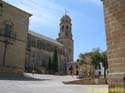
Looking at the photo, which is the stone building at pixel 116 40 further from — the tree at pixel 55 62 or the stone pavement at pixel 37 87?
A: the tree at pixel 55 62

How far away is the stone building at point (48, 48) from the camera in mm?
50688

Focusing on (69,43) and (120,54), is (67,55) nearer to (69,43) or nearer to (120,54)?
(69,43)

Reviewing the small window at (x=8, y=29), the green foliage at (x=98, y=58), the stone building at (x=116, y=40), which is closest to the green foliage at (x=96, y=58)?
the green foliage at (x=98, y=58)

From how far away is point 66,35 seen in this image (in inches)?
2694

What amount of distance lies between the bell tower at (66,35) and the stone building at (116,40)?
62.9 m

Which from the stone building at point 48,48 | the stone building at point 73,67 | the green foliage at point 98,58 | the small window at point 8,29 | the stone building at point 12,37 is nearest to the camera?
the stone building at point 12,37

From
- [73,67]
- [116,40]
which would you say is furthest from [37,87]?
[73,67]

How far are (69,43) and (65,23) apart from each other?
27.0 feet

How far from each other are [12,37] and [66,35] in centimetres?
4065

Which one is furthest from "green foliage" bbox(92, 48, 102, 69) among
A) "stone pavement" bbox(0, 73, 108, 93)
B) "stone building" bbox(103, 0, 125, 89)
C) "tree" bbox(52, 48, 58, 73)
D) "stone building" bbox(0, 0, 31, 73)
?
"stone building" bbox(103, 0, 125, 89)

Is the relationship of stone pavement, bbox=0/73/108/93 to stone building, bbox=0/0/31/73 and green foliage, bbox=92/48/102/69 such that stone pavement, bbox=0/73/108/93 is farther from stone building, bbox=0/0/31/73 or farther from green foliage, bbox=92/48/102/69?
green foliage, bbox=92/48/102/69

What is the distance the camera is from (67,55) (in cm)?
6869

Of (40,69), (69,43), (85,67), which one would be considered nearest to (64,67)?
(69,43)

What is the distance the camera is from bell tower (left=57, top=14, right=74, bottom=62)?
67.6 metres
